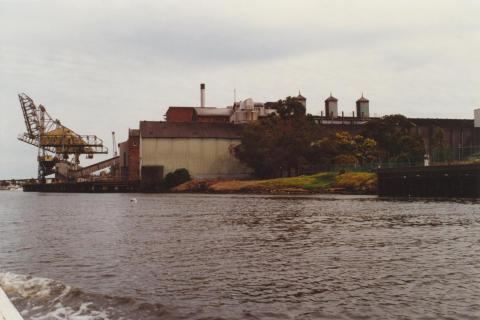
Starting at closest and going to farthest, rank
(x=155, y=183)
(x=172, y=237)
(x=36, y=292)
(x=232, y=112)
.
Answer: (x=36, y=292) < (x=172, y=237) < (x=155, y=183) < (x=232, y=112)

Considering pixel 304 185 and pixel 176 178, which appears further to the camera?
pixel 176 178

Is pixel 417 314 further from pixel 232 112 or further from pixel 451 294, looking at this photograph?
pixel 232 112

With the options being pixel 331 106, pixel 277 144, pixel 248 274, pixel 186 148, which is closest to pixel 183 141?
pixel 186 148

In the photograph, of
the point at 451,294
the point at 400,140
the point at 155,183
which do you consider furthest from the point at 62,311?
the point at 155,183

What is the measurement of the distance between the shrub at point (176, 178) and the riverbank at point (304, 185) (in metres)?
2.39

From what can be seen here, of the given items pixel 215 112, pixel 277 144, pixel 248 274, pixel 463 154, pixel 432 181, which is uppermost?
pixel 215 112

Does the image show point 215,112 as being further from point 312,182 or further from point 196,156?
point 312,182

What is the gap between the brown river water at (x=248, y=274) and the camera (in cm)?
988

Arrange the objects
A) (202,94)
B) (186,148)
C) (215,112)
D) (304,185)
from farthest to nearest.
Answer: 1. (202,94)
2. (215,112)
3. (186,148)
4. (304,185)

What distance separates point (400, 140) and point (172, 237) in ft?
257

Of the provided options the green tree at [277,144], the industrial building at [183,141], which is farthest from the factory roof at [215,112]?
the green tree at [277,144]

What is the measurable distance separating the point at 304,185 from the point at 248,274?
69.3 metres

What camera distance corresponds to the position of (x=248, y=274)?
13312 mm

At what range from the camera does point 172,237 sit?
71.6 ft
